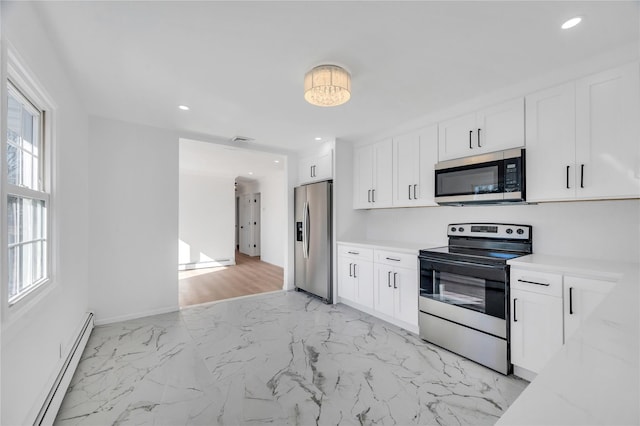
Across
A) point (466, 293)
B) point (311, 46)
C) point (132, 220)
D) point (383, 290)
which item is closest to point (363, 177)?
point (383, 290)

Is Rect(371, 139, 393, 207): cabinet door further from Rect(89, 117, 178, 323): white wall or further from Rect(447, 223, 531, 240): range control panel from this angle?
Rect(89, 117, 178, 323): white wall

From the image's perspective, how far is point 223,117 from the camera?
10.5 ft

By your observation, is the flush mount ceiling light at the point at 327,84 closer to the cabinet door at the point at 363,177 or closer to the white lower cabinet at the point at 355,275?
the cabinet door at the point at 363,177

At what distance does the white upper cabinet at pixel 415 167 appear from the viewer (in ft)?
10.2

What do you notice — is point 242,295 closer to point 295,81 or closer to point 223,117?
point 223,117

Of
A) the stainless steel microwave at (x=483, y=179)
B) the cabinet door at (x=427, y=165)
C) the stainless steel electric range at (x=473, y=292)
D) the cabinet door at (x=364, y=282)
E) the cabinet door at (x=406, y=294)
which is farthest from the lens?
the cabinet door at (x=364, y=282)

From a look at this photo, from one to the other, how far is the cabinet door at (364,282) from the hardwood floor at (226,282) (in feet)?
5.81

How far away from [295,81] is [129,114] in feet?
6.88

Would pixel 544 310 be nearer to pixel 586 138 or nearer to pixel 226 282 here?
pixel 586 138

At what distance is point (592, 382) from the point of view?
57 centimetres

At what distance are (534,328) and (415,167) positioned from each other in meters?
1.90

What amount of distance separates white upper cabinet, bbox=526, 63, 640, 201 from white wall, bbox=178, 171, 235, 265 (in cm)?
652

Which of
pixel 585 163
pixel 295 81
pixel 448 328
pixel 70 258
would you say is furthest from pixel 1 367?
pixel 585 163

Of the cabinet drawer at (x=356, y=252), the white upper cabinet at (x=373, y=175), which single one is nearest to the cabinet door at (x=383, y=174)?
the white upper cabinet at (x=373, y=175)
